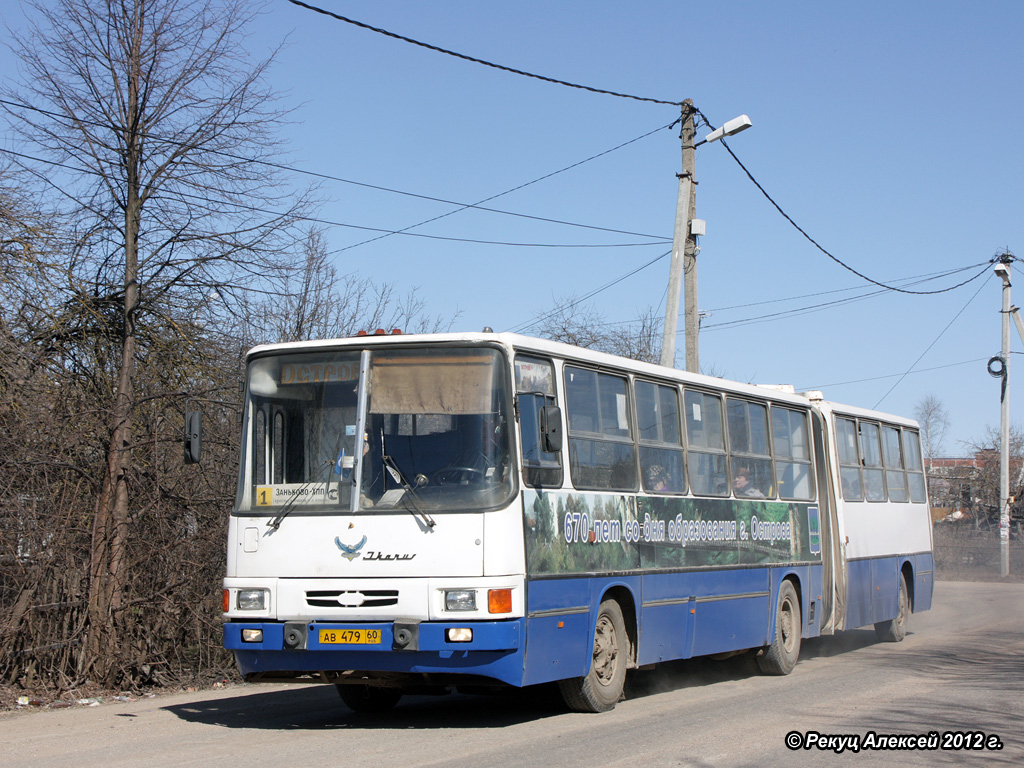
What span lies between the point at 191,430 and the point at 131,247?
3.83 metres

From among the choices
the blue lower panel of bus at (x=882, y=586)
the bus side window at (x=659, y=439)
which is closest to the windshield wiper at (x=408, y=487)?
the bus side window at (x=659, y=439)

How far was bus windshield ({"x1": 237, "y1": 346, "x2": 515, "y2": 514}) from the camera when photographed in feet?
29.4

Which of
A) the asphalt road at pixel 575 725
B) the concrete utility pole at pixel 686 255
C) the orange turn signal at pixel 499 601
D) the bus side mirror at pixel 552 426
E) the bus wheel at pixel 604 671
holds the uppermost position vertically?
the concrete utility pole at pixel 686 255

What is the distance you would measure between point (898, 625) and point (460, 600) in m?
11.0

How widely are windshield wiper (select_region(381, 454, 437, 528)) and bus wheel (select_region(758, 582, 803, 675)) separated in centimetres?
617

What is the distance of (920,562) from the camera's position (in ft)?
61.4

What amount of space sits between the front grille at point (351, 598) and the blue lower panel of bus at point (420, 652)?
15cm

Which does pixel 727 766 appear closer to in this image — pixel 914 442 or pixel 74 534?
pixel 74 534

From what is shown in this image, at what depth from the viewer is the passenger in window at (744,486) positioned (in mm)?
12875

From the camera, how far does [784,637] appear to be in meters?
14.0

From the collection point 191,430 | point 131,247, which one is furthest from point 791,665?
point 131,247

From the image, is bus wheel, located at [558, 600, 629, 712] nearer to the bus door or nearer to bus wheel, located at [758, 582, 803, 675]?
bus wheel, located at [758, 582, 803, 675]

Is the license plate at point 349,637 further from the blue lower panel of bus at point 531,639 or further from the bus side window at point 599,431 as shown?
the bus side window at point 599,431

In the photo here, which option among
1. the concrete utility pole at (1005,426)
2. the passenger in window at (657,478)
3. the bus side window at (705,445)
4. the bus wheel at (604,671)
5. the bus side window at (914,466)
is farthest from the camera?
the concrete utility pole at (1005,426)
